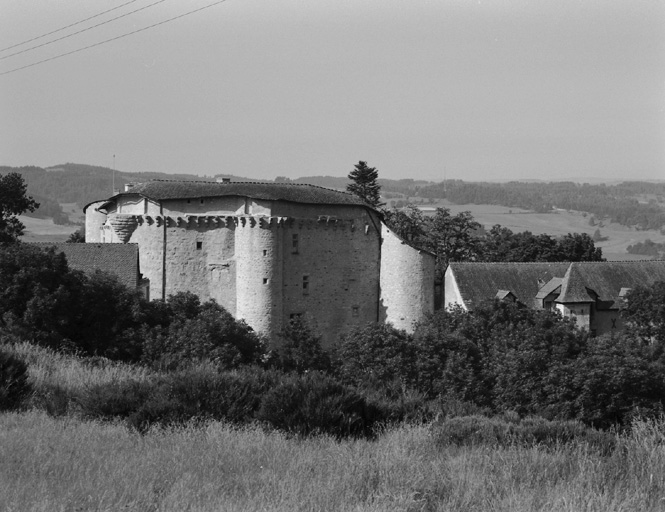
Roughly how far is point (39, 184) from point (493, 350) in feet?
467

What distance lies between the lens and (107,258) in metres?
41.9

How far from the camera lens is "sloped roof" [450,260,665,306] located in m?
47.0

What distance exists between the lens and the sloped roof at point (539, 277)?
47.0m

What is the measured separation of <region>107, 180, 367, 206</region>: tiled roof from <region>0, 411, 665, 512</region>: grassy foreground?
36.2m

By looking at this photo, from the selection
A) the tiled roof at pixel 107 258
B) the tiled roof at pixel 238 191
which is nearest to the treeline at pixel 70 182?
the tiled roof at pixel 238 191

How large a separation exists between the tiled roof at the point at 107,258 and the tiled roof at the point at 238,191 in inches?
189

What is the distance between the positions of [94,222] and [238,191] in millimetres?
8565

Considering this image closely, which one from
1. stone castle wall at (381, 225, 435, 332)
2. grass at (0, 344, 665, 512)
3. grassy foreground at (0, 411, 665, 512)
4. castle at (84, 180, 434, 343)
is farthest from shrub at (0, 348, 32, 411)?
stone castle wall at (381, 225, 435, 332)

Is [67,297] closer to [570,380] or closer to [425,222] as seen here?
[570,380]

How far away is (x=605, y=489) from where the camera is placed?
8445 millimetres

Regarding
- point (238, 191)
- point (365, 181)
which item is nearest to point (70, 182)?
point (365, 181)

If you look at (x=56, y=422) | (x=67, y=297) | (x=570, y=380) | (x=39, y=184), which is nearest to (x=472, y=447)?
(x=56, y=422)

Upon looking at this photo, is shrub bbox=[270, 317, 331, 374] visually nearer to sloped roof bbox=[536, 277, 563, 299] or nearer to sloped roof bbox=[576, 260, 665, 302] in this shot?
sloped roof bbox=[536, 277, 563, 299]

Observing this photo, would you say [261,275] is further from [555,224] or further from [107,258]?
[555,224]
